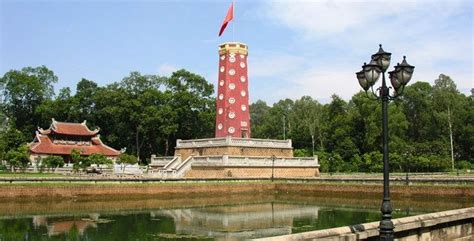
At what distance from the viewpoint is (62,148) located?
51.8m

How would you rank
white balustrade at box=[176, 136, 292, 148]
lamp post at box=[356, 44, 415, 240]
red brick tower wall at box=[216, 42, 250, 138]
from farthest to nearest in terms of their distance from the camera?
red brick tower wall at box=[216, 42, 250, 138] → white balustrade at box=[176, 136, 292, 148] → lamp post at box=[356, 44, 415, 240]

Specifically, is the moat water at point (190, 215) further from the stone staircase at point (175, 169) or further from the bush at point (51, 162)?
the bush at point (51, 162)

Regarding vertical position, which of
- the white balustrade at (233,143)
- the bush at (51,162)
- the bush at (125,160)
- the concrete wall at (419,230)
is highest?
the white balustrade at (233,143)

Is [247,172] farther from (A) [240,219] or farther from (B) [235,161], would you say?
(A) [240,219]

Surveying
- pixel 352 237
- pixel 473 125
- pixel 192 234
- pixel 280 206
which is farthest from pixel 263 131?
pixel 352 237

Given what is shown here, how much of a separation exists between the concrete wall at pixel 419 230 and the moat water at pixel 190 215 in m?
6.82

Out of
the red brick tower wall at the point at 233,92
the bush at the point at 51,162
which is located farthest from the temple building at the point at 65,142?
the red brick tower wall at the point at 233,92

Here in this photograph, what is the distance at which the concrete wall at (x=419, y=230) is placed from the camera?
9.31 m

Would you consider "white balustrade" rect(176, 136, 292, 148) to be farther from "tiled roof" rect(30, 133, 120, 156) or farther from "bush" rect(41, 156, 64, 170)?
"bush" rect(41, 156, 64, 170)

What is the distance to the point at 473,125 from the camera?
57.5m

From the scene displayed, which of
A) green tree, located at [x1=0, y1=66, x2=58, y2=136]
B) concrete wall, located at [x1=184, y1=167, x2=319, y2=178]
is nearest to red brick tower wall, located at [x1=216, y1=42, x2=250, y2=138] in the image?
concrete wall, located at [x1=184, y1=167, x2=319, y2=178]

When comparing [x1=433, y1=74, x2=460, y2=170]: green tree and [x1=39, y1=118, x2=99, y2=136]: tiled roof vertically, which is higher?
[x1=433, y1=74, x2=460, y2=170]: green tree

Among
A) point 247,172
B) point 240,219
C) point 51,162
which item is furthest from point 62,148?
point 240,219

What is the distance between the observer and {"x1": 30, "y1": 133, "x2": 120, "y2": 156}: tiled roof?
50.2 m
